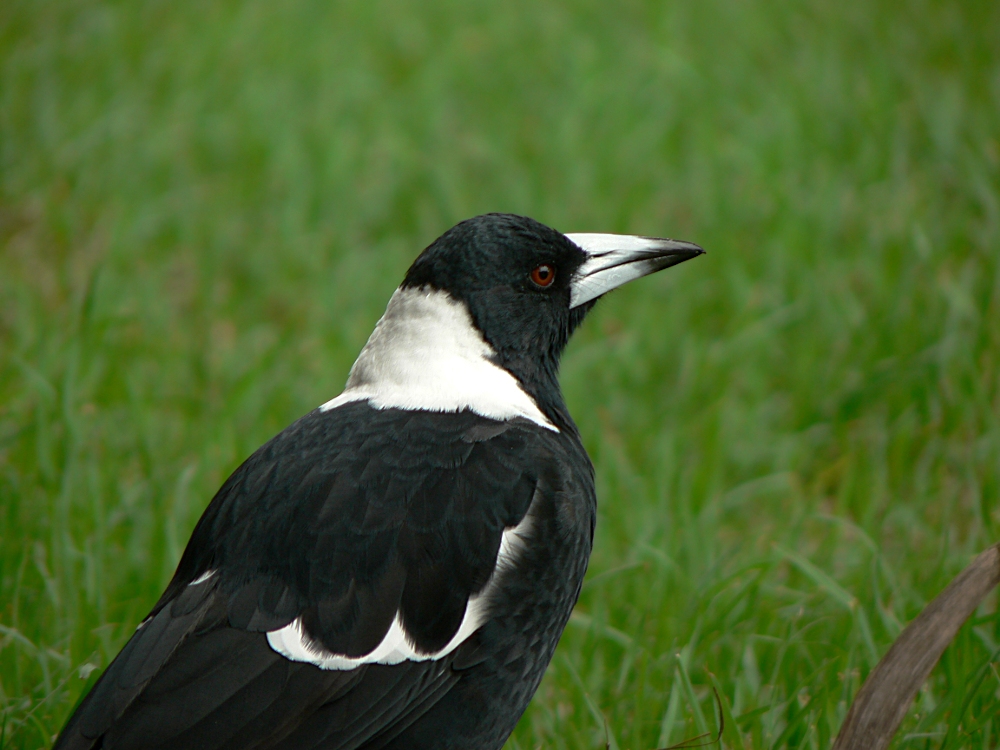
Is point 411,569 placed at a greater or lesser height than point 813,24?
lesser

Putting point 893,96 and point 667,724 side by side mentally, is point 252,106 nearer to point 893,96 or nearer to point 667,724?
point 893,96

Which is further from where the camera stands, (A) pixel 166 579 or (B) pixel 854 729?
(A) pixel 166 579

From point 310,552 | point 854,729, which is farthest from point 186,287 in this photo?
point 854,729

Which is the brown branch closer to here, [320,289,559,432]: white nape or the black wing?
the black wing

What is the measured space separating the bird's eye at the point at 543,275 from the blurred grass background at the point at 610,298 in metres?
0.72

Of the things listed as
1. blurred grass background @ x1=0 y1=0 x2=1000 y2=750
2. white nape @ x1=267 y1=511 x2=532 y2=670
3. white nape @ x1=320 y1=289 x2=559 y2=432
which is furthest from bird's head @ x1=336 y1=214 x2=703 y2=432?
blurred grass background @ x1=0 y1=0 x2=1000 y2=750

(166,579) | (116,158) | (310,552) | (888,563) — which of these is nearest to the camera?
(310,552)

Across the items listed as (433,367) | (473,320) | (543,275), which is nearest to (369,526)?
(433,367)

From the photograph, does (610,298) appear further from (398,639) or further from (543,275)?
(398,639)

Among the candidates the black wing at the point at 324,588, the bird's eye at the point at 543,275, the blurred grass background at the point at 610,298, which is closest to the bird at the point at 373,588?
the black wing at the point at 324,588

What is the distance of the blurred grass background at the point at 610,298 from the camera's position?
2.30m

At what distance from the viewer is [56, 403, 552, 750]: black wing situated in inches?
63.1

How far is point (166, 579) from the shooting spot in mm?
2383

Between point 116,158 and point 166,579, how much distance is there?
2.43 meters
